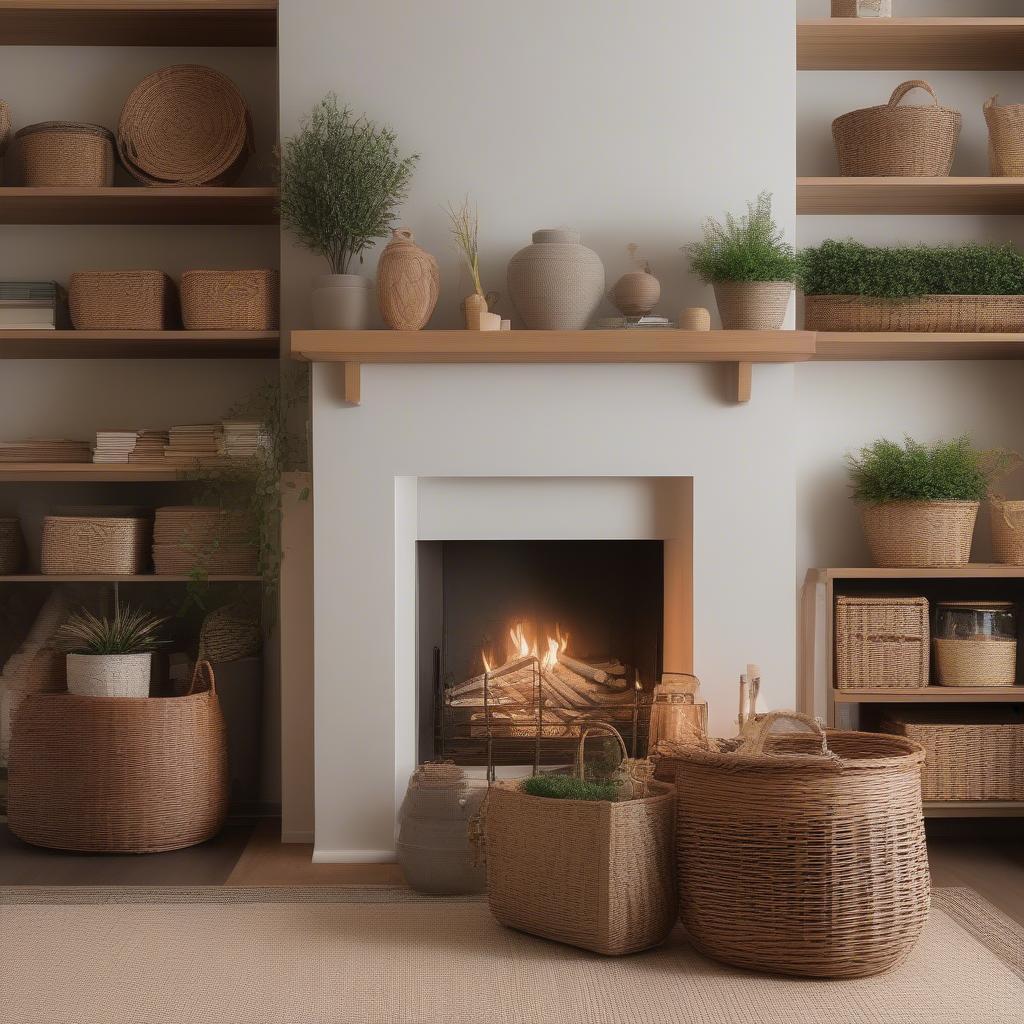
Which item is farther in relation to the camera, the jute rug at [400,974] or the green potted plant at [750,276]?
the green potted plant at [750,276]

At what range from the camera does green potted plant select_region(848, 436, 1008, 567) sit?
3527 millimetres

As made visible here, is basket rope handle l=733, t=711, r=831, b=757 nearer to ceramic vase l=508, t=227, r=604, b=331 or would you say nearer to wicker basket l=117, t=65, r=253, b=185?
ceramic vase l=508, t=227, r=604, b=331

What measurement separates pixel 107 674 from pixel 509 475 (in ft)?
4.37

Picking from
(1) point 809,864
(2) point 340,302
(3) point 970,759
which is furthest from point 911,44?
(1) point 809,864

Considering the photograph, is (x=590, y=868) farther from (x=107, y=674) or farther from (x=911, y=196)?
(x=911, y=196)

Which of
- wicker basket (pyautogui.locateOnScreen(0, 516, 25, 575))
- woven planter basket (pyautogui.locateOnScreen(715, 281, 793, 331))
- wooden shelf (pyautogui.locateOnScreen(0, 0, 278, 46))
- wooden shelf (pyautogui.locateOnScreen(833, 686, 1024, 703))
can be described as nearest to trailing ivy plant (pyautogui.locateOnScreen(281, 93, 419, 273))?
wooden shelf (pyautogui.locateOnScreen(0, 0, 278, 46))

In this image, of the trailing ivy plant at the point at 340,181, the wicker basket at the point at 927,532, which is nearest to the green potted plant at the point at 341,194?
the trailing ivy plant at the point at 340,181

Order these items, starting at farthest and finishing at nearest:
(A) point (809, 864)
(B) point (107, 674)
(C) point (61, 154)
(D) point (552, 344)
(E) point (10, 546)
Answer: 1. (E) point (10, 546)
2. (C) point (61, 154)
3. (B) point (107, 674)
4. (D) point (552, 344)
5. (A) point (809, 864)

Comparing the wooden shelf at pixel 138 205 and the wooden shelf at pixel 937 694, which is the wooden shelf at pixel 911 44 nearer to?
the wooden shelf at pixel 138 205

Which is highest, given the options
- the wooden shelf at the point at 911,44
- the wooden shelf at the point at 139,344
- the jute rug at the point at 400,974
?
the wooden shelf at the point at 911,44

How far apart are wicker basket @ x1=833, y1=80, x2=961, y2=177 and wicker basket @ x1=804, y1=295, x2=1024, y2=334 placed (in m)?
0.41

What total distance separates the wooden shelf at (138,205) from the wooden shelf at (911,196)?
1711 mm

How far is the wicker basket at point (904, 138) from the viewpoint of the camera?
3576 mm

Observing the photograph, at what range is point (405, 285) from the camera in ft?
10.5
